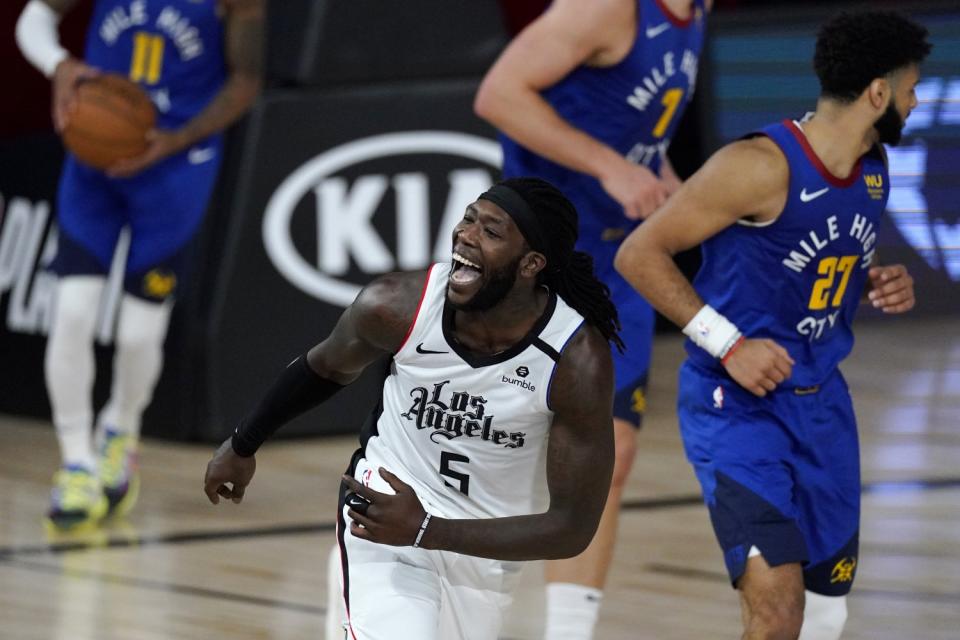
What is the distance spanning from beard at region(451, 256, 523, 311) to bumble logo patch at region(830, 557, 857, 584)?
1.11 m

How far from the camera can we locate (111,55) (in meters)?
6.68

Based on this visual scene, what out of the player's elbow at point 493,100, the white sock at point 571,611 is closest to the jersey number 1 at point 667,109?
the player's elbow at point 493,100

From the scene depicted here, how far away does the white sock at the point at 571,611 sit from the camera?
14.7 feet

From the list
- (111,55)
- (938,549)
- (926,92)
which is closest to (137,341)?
(111,55)

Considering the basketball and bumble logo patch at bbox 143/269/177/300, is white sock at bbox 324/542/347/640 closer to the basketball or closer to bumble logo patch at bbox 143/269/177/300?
the basketball

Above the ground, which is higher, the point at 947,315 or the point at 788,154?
the point at 788,154

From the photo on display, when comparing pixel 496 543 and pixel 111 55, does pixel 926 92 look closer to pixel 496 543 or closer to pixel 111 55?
pixel 111 55

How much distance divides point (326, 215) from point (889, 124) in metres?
4.25

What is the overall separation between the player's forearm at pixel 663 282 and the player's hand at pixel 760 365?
141 millimetres

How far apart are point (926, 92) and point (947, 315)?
1375mm

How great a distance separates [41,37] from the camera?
647 centimetres

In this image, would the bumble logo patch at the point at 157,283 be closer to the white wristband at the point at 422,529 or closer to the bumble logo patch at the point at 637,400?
the bumble logo patch at the point at 637,400

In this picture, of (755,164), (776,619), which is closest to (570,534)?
(776,619)

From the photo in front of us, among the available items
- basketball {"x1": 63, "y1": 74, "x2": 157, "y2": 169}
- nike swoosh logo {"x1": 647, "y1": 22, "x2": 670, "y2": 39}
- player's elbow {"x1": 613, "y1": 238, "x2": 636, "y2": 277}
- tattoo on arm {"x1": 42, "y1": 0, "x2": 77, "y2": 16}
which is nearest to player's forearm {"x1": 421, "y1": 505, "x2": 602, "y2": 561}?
player's elbow {"x1": 613, "y1": 238, "x2": 636, "y2": 277}
